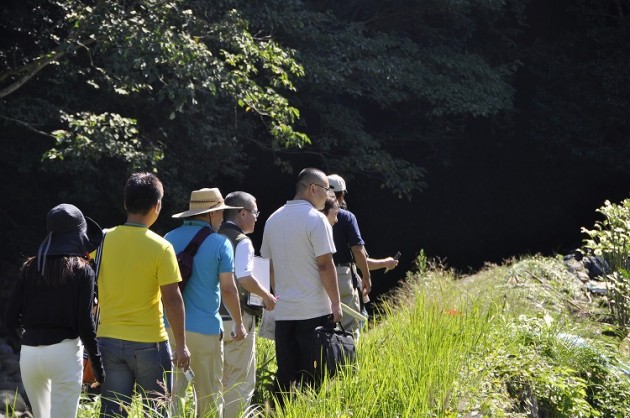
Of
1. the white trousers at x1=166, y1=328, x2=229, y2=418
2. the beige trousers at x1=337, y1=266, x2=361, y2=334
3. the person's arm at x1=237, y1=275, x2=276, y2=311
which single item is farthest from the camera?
the beige trousers at x1=337, y1=266, x2=361, y2=334

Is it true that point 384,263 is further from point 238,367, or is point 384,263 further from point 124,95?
point 124,95

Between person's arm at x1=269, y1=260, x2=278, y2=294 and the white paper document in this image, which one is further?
person's arm at x1=269, y1=260, x2=278, y2=294

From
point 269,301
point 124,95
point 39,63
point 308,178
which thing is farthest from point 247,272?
point 124,95

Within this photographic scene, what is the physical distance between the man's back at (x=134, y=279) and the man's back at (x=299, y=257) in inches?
52.0

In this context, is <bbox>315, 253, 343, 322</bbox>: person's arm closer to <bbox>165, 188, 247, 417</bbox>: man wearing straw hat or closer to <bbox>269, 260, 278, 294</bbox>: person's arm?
<bbox>269, 260, 278, 294</bbox>: person's arm

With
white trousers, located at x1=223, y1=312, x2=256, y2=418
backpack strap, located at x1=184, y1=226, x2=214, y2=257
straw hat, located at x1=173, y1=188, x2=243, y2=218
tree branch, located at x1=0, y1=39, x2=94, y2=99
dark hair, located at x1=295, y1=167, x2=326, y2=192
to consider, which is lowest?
white trousers, located at x1=223, y1=312, x2=256, y2=418

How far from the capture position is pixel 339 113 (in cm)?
2017

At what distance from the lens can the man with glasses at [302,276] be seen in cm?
580

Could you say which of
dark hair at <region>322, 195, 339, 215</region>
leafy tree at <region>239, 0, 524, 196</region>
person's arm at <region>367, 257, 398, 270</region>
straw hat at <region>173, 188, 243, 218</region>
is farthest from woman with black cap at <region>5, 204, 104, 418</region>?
leafy tree at <region>239, 0, 524, 196</region>

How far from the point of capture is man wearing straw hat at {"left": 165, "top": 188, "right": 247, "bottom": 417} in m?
5.19

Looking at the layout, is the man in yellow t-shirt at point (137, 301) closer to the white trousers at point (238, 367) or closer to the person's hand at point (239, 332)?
the person's hand at point (239, 332)

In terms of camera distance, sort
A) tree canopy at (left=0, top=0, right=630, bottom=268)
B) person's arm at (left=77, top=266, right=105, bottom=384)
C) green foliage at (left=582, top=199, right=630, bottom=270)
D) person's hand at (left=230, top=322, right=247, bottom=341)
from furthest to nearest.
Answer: tree canopy at (left=0, top=0, right=630, bottom=268) < green foliage at (left=582, top=199, right=630, bottom=270) < person's hand at (left=230, top=322, right=247, bottom=341) < person's arm at (left=77, top=266, right=105, bottom=384)

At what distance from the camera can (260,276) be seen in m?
5.80

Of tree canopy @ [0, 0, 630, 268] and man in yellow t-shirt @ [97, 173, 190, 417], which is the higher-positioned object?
tree canopy @ [0, 0, 630, 268]
